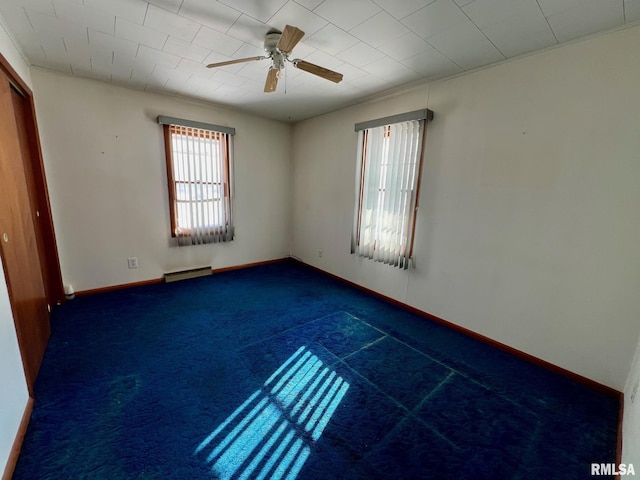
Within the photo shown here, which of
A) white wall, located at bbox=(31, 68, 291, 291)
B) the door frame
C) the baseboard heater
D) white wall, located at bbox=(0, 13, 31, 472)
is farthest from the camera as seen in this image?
the baseboard heater

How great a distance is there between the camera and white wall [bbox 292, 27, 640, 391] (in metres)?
1.76

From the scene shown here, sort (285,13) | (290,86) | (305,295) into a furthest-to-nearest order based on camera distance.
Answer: (305,295) → (290,86) → (285,13)

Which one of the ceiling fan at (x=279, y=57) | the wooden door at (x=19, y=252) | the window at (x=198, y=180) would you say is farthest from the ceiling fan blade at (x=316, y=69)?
the window at (x=198, y=180)

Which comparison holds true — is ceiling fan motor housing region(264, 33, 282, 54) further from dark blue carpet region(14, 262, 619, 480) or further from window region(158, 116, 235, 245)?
dark blue carpet region(14, 262, 619, 480)

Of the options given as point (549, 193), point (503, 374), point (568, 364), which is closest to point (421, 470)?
point (503, 374)

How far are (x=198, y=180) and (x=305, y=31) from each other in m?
2.46

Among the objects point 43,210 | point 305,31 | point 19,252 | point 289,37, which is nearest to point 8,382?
point 19,252

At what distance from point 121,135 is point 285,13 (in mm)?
2559

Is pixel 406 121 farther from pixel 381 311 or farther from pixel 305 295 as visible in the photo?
pixel 305 295

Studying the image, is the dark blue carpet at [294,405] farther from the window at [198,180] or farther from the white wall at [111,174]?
the window at [198,180]

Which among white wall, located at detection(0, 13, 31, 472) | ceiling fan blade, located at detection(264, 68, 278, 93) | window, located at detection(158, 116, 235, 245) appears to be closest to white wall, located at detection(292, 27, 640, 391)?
ceiling fan blade, located at detection(264, 68, 278, 93)

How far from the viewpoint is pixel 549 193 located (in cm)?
203

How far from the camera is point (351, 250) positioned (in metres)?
3.64

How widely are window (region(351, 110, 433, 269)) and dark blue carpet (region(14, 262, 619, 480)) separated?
908mm
